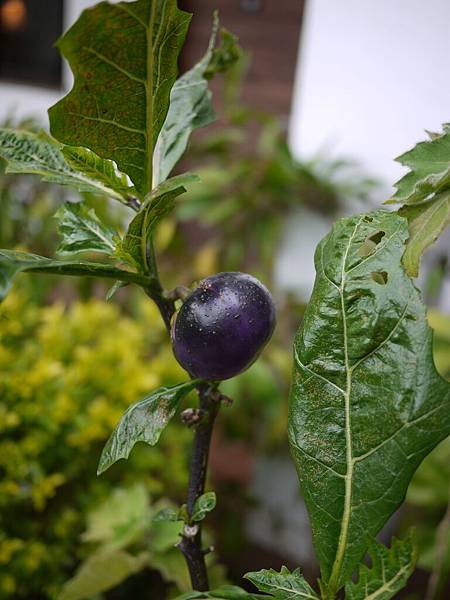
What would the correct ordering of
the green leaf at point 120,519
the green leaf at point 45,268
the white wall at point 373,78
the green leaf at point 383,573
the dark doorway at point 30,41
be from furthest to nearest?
1. the dark doorway at point 30,41
2. the white wall at point 373,78
3. the green leaf at point 120,519
4. the green leaf at point 383,573
5. the green leaf at point 45,268

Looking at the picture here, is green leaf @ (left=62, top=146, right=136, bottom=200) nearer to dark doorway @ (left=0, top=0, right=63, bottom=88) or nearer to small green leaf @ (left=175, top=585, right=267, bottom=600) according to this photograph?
small green leaf @ (left=175, top=585, right=267, bottom=600)

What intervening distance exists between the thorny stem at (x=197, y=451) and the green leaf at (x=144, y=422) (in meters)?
0.02

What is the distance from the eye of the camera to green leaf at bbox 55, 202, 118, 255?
1.52ft

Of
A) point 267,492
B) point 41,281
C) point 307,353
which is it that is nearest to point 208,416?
point 307,353

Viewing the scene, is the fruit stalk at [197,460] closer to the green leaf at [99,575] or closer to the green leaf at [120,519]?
the green leaf at [99,575]

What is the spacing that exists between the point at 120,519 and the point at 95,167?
64 cm

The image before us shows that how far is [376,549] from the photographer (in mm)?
418

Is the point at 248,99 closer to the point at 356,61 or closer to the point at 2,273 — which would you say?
the point at 356,61

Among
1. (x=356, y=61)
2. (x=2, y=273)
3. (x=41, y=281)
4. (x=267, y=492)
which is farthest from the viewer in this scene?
(x=267, y=492)

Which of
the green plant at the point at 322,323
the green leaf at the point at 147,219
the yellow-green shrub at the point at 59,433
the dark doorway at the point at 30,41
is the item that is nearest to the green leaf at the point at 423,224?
the green plant at the point at 322,323

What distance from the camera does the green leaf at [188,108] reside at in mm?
485

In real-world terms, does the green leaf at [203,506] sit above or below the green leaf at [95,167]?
below

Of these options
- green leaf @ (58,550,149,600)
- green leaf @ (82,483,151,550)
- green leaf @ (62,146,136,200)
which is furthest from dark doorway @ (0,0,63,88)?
green leaf @ (62,146,136,200)

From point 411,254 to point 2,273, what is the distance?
239mm
